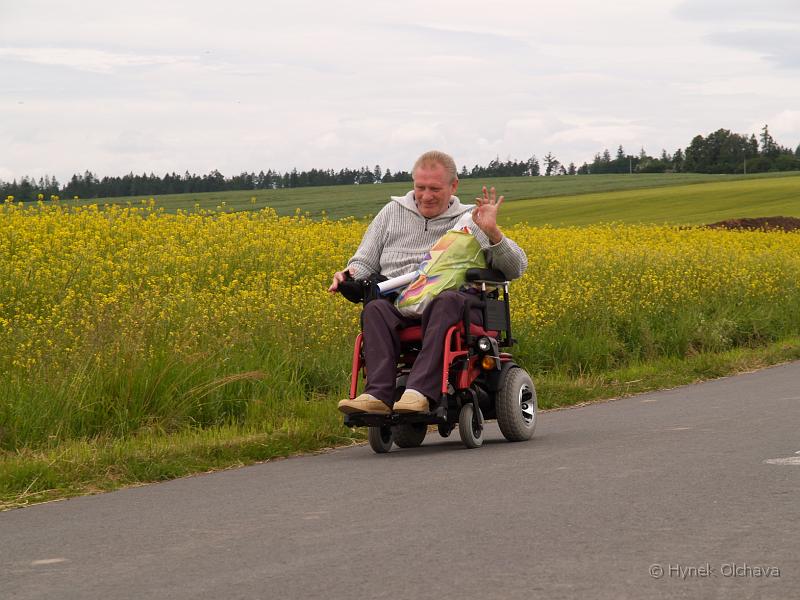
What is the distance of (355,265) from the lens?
26.6ft

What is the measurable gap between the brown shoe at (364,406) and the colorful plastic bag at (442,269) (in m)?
0.62

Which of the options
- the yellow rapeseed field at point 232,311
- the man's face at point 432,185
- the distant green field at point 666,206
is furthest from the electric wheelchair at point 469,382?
the distant green field at point 666,206

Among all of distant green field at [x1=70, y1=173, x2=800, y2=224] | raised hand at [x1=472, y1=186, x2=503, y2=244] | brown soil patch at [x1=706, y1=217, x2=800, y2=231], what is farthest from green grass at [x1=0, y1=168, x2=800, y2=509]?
distant green field at [x1=70, y1=173, x2=800, y2=224]

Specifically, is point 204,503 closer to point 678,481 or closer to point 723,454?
point 678,481

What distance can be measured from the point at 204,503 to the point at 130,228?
11.2 m

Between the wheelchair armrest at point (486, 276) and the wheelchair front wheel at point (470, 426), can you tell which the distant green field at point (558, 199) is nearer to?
the wheelchair armrest at point (486, 276)

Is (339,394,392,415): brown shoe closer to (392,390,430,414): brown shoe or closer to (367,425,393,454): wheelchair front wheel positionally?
(392,390,430,414): brown shoe

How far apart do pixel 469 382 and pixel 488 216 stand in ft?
3.17

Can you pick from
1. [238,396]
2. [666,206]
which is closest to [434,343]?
[238,396]

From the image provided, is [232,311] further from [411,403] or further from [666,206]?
[666,206]

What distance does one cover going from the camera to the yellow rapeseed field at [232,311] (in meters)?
8.47

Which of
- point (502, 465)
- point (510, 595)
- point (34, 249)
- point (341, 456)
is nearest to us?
point (510, 595)

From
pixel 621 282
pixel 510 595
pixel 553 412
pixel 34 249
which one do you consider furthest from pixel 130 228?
pixel 510 595

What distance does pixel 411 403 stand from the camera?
7.30m
